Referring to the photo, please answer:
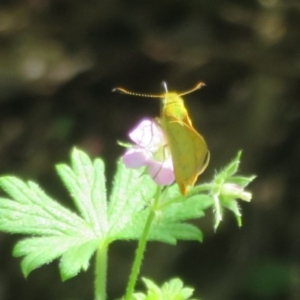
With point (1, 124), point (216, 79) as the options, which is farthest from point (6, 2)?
point (216, 79)

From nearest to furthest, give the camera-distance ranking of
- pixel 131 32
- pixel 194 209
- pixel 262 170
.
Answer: pixel 194 209, pixel 262 170, pixel 131 32

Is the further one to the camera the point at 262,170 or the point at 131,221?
the point at 262,170

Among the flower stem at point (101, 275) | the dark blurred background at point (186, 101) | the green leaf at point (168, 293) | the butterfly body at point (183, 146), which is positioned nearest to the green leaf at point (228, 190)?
the butterfly body at point (183, 146)

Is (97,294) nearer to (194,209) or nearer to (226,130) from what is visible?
(194,209)

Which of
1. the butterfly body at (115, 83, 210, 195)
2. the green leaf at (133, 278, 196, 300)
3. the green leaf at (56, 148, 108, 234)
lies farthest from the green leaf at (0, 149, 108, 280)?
the butterfly body at (115, 83, 210, 195)

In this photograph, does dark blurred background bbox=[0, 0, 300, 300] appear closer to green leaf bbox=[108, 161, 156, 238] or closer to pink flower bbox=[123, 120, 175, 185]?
green leaf bbox=[108, 161, 156, 238]

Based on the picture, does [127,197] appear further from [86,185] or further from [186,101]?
[186,101]
